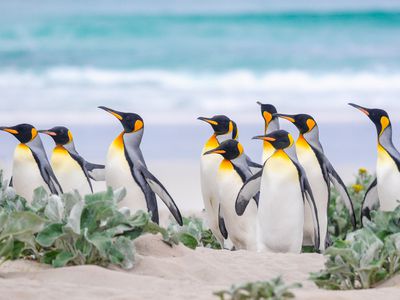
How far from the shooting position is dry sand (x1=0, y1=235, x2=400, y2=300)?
4230mm

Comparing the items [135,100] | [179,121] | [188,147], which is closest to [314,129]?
[188,147]

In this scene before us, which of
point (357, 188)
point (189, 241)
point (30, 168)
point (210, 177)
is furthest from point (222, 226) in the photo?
point (357, 188)

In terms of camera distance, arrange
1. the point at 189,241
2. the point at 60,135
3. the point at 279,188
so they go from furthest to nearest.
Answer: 1. the point at 60,135
2. the point at 279,188
3. the point at 189,241

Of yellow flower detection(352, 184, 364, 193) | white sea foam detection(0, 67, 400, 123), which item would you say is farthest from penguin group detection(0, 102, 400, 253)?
white sea foam detection(0, 67, 400, 123)

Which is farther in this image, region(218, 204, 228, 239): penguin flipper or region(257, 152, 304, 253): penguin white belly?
region(218, 204, 228, 239): penguin flipper

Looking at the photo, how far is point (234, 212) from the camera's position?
784 cm

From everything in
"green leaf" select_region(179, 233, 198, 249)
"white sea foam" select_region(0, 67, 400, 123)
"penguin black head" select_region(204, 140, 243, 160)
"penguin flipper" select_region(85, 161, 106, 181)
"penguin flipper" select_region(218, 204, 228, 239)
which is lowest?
"penguin flipper" select_region(218, 204, 228, 239)

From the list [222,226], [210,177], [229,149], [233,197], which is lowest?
[222,226]

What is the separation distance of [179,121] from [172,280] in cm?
1831

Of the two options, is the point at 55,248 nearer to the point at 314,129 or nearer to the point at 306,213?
the point at 306,213

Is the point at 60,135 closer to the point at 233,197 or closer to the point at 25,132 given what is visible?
the point at 25,132

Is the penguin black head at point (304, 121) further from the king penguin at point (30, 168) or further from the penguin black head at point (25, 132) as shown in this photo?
the penguin black head at point (25, 132)

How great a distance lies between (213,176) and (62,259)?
148 inches

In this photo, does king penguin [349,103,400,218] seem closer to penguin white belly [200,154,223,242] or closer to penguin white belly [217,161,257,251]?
penguin white belly [217,161,257,251]
